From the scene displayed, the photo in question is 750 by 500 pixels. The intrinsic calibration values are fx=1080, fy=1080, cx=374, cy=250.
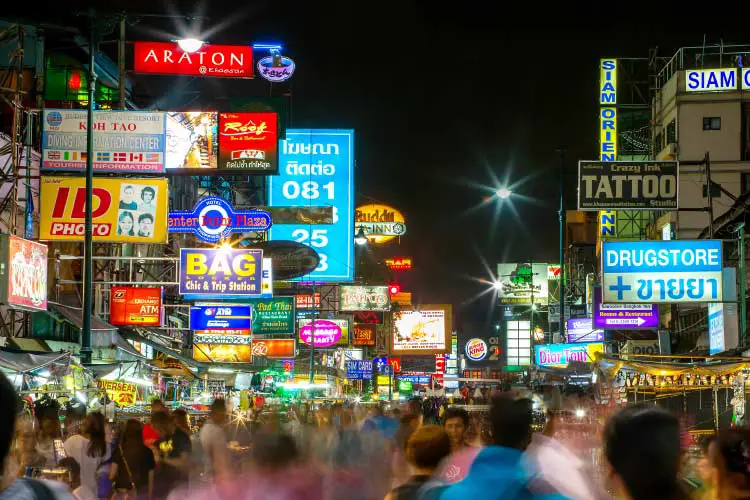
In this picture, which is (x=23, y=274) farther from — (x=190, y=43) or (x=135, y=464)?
(x=190, y=43)

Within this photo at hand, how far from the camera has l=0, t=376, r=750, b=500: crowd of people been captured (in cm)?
383

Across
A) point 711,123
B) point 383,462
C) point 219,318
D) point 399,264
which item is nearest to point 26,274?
point 383,462

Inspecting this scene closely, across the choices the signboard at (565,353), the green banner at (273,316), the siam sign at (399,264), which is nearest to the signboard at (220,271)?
the green banner at (273,316)

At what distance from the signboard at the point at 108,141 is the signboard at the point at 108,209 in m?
0.62

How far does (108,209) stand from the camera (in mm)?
27344

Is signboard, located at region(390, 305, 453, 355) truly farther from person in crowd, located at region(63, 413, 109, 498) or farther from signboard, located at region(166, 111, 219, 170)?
person in crowd, located at region(63, 413, 109, 498)

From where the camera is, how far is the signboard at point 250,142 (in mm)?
31516

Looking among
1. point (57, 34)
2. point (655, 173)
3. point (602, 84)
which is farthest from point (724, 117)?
point (57, 34)

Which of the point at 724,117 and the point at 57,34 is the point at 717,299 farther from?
the point at 724,117

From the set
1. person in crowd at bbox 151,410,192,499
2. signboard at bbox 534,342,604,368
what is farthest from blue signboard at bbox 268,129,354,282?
person in crowd at bbox 151,410,192,499

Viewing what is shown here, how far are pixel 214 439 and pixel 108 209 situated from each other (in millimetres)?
16088

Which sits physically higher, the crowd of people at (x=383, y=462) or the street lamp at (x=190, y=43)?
the street lamp at (x=190, y=43)

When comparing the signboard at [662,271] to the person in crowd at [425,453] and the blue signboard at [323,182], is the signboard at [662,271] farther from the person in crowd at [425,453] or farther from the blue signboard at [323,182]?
the person in crowd at [425,453]

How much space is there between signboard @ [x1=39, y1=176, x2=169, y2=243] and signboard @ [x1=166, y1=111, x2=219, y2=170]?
1.78 metres
